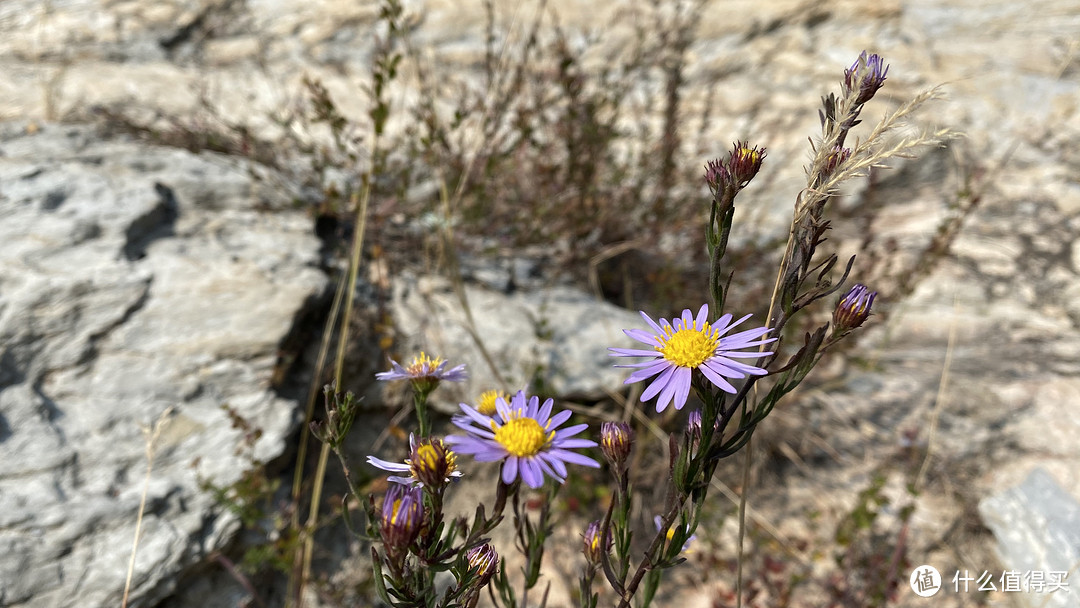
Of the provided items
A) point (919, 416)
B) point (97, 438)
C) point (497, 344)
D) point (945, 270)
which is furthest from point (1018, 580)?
point (97, 438)

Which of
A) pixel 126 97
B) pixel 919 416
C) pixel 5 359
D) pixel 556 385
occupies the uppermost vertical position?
pixel 126 97

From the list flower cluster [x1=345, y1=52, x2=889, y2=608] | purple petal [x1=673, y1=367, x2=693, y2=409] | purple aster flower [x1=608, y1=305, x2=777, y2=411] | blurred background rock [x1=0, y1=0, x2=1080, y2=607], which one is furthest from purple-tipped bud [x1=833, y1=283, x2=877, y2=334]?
blurred background rock [x1=0, y1=0, x2=1080, y2=607]

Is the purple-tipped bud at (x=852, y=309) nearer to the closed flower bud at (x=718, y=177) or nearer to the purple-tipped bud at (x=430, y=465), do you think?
the closed flower bud at (x=718, y=177)

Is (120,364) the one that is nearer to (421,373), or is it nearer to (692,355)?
(421,373)

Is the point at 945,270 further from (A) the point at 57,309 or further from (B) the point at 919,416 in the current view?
(A) the point at 57,309

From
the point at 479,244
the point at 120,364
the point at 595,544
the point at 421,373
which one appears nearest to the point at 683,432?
the point at 595,544

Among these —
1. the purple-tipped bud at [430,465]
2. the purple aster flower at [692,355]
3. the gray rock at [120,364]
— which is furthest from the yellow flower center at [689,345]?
the gray rock at [120,364]
